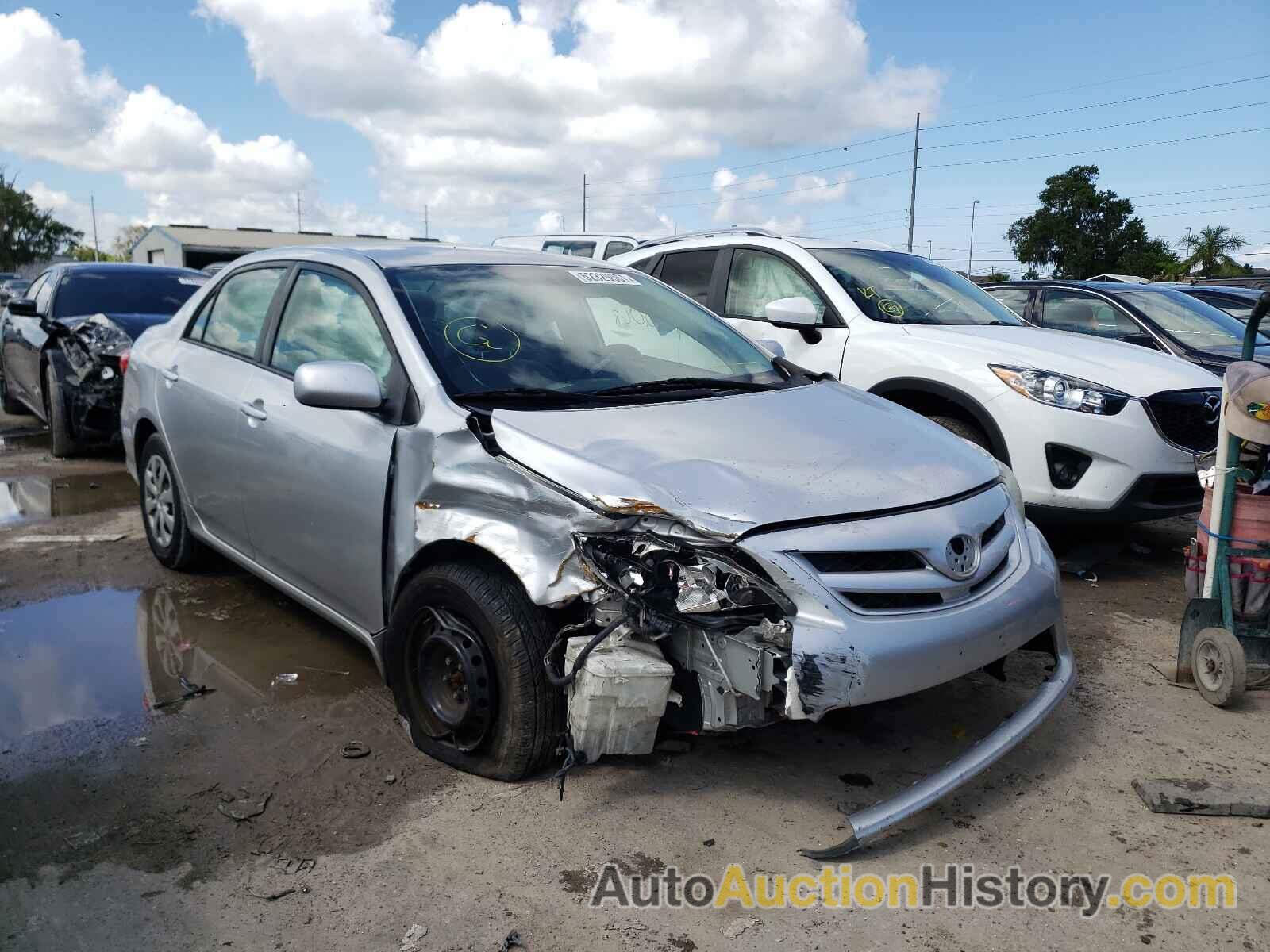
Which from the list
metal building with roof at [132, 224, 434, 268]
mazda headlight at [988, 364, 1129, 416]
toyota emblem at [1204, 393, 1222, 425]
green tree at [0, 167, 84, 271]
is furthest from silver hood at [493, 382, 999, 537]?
green tree at [0, 167, 84, 271]

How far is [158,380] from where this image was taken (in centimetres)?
488

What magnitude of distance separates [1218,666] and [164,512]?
4.74m

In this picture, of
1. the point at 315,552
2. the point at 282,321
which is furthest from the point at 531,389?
the point at 282,321

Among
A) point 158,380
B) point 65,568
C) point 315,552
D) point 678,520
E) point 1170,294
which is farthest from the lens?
point 1170,294

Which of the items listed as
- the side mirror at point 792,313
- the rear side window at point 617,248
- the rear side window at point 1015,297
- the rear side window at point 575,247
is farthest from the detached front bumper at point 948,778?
the rear side window at point 575,247

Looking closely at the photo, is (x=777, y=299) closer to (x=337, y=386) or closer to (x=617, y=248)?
(x=337, y=386)

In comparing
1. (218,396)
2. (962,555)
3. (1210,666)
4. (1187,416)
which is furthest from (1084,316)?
Answer: (218,396)

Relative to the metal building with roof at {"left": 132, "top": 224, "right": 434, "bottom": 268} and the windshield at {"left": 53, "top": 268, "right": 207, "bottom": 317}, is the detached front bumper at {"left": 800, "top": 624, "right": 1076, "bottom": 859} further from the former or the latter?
the metal building with roof at {"left": 132, "top": 224, "right": 434, "bottom": 268}

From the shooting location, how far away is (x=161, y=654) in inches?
164

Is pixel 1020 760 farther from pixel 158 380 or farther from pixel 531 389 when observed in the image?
pixel 158 380

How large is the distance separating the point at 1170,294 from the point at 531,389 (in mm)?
7742

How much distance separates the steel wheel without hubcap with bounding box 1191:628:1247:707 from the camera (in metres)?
3.58

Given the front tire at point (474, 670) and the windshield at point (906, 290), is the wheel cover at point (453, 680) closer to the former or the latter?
the front tire at point (474, 670)

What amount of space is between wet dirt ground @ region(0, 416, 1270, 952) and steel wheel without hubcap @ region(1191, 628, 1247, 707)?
0.08 metres
